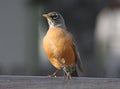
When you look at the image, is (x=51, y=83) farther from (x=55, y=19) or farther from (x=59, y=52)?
(x=55, y=19)

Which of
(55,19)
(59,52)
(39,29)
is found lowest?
(39,29)

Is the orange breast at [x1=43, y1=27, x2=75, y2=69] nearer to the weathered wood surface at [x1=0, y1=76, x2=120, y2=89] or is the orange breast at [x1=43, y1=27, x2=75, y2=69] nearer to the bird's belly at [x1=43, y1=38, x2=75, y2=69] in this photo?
the bird's belly at [x1=43, y1=38, x2=75, y2=69]

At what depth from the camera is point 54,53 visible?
605 centimetres

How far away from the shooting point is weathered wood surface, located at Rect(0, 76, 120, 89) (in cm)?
467

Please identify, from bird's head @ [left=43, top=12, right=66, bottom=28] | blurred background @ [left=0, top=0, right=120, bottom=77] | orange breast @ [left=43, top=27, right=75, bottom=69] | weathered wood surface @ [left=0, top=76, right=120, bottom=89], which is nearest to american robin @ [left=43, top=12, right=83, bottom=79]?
orange breast @ [left=43, top=27, right=75, bottom=69]

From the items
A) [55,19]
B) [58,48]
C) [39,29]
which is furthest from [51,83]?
[39,29]

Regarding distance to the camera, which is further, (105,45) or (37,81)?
(105,45)

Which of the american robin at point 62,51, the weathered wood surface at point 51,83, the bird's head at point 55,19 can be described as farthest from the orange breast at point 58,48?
the weathered wood surface at point 51,83

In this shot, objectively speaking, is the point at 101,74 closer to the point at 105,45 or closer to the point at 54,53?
the point at 105,45

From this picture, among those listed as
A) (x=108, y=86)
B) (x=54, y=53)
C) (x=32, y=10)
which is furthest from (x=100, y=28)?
(x=108, y=86)

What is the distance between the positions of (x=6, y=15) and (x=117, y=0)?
9.32 ft

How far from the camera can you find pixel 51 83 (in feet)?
15.5

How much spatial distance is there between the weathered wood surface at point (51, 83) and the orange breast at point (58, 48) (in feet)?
4.21

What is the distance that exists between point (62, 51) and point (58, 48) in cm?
8
